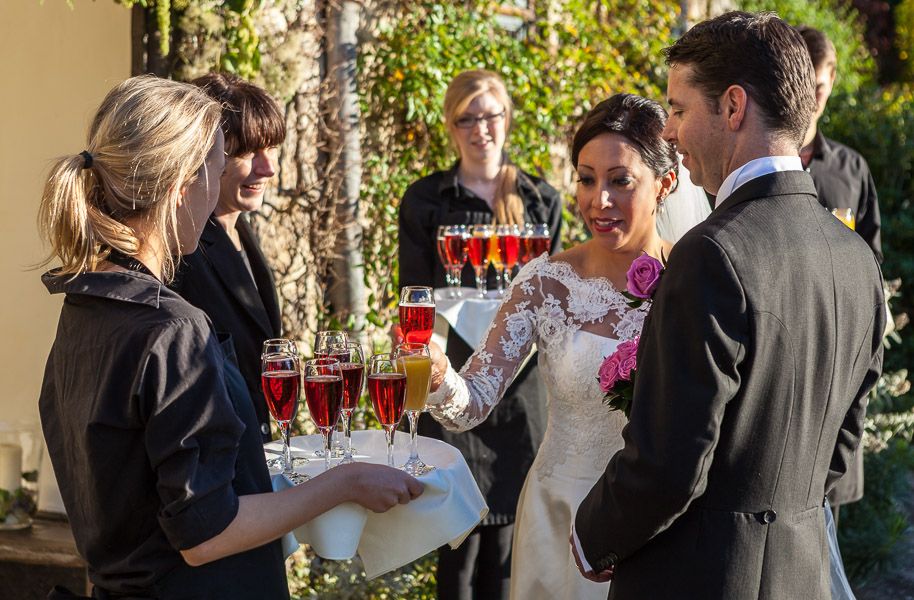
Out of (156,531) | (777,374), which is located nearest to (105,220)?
(156,531)

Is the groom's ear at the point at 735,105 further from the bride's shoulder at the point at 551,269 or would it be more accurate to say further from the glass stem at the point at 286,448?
the glass stem at the point at 286,448

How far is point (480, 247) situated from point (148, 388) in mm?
2051

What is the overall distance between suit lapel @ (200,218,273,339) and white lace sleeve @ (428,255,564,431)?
74 cm

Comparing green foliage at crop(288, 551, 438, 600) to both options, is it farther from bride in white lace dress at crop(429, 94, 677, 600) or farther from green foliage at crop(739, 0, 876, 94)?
green foliage at crop(739, 0, 876, 94)

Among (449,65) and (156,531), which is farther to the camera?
(449,65)

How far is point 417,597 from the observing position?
4.35 m

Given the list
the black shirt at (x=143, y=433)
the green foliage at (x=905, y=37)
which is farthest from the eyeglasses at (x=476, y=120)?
the green foliage at (x=905, y=37)

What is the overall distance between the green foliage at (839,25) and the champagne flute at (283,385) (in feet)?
33.6

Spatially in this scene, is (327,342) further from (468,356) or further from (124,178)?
(468,356)

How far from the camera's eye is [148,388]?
1677mm

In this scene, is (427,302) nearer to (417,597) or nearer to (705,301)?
(705,301)

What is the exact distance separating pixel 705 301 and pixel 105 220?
4.01ft

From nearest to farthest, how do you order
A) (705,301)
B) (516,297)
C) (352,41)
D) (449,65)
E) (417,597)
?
(705,301) → (516,297) → (417,597) → (352,41) → (449,65)

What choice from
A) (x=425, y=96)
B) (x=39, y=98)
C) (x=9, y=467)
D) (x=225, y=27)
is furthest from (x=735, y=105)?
(x=425, y=96)
